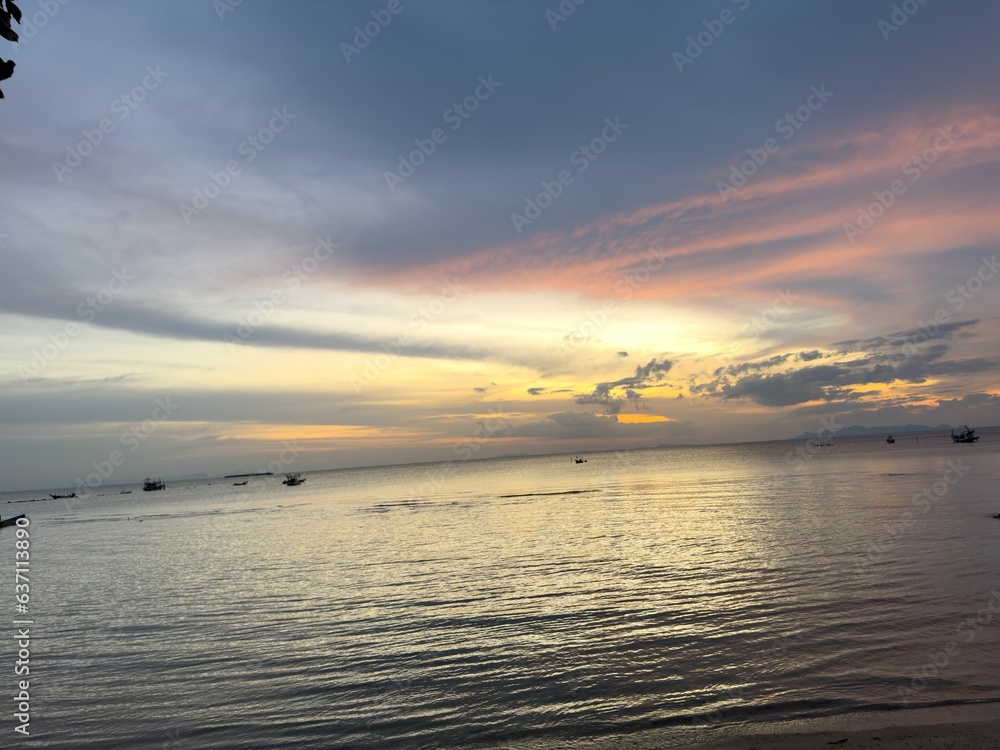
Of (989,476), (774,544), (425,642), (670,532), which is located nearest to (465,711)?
(425,642)

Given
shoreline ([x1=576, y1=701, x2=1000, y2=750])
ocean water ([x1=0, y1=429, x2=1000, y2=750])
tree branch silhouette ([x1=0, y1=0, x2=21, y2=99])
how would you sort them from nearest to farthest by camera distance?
tree branch silhouette ([x1=0, y1=0, x2=21, y2=99]) → shoreline ([x1=576, y1=701, x2=1000, y2=750]) → ocean water ([x1=0, y1=429, x2=1000, y2=750])

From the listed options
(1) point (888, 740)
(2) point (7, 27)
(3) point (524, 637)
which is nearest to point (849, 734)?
(1) point (888, 740)

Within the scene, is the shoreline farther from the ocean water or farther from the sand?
the ocean water

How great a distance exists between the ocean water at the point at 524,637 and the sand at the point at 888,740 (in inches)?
33.4

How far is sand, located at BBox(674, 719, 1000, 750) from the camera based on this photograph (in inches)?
454

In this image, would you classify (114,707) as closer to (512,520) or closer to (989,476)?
(512,520)

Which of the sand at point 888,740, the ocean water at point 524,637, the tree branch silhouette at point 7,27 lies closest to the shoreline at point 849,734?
the sand at point 888,740

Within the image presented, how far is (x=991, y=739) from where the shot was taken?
37.9 ft

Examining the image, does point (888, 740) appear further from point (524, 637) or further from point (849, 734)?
point (524, 637)

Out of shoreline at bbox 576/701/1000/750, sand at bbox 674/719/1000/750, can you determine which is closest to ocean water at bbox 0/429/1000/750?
shoreline at bbox 576/701/1000/750

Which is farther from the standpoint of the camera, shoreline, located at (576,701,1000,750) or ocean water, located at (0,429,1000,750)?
ocean water, located at (0,429,1000,750)

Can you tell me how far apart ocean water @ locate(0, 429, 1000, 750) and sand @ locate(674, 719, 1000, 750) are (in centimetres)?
85

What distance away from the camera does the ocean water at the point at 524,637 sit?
14531 mm

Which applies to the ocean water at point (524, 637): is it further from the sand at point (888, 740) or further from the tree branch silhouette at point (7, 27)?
the tree branch silhouette at point (7, 27)
